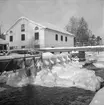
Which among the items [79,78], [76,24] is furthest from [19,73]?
[76,24]

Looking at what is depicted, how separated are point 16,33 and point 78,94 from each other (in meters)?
24.2

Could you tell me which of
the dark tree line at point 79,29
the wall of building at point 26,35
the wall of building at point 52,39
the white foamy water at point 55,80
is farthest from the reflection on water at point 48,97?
the dark tree line at point 79,29

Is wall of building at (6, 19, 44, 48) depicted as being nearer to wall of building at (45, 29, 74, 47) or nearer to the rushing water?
wall of building at (45, 29, 74, 47)

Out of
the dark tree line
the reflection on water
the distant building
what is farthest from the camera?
the dark tree line

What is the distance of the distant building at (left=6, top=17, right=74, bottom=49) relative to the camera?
26.7 metres

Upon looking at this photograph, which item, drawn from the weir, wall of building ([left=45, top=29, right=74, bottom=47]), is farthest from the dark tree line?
the weir

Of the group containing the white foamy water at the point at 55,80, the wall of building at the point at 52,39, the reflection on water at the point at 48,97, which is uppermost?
the wall of building at the point at 52,39

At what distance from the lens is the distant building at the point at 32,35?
87.5 ft

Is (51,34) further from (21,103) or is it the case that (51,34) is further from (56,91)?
(21,103)

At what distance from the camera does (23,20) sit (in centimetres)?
2914

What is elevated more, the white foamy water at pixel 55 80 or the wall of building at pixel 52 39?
the wall of building at pixel 52 39

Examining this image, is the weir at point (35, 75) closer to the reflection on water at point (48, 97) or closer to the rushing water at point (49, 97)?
the rushing water at point (49, 97)

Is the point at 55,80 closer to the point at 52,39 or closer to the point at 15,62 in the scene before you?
the point at 15,62

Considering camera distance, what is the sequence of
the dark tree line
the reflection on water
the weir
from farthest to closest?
1. the dark tree line
2. the weir
3. the reflection on water
